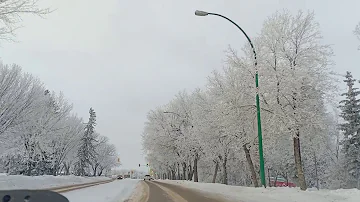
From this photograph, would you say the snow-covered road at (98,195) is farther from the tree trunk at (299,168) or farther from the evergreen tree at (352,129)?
the evergreen tree at (352,129)

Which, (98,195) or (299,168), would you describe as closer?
(98,195)

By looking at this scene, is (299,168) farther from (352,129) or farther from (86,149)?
(86,149)

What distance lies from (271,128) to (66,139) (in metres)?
43.7

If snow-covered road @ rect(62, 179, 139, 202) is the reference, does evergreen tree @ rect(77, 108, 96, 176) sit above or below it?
above

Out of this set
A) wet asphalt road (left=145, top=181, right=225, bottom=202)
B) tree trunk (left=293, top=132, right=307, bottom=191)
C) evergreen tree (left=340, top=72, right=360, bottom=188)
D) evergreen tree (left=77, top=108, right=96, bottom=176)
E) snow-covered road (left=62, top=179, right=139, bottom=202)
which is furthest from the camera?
evergreen tree (left=77, top=108, right=96, bottom=176)

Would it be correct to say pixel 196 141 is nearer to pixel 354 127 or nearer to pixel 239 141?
pixel 239 141

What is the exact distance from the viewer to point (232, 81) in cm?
2850

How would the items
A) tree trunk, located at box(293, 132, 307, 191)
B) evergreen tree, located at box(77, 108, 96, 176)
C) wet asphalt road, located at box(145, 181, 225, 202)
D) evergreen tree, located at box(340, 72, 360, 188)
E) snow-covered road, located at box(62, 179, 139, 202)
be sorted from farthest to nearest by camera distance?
evergreen tree, located at box(77, 108, 96, 176)
evergreen tree, located at box(340, 72, 360, 188)
tree trunk, located at box(293, 132, 307, 191)
wet asphalt road, located at box(145, 181, 225, 202)
snow-covered road, located at box(62, 179, 139, 202)

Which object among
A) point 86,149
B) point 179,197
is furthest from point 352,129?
point 86,149

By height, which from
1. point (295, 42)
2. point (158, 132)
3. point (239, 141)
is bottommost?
point (239, 141)

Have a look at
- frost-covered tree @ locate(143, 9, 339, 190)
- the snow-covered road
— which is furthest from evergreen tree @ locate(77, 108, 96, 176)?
the snow-covered road

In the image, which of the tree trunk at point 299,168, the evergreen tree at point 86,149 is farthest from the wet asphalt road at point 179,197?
the evergreen tree at point 86,149

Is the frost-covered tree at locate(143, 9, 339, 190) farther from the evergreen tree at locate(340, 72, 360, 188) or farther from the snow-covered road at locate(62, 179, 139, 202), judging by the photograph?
the evergreen tree at locate(340, 72, 360, 188)

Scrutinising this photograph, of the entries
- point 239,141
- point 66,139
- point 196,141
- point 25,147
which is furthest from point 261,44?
point 66,139
